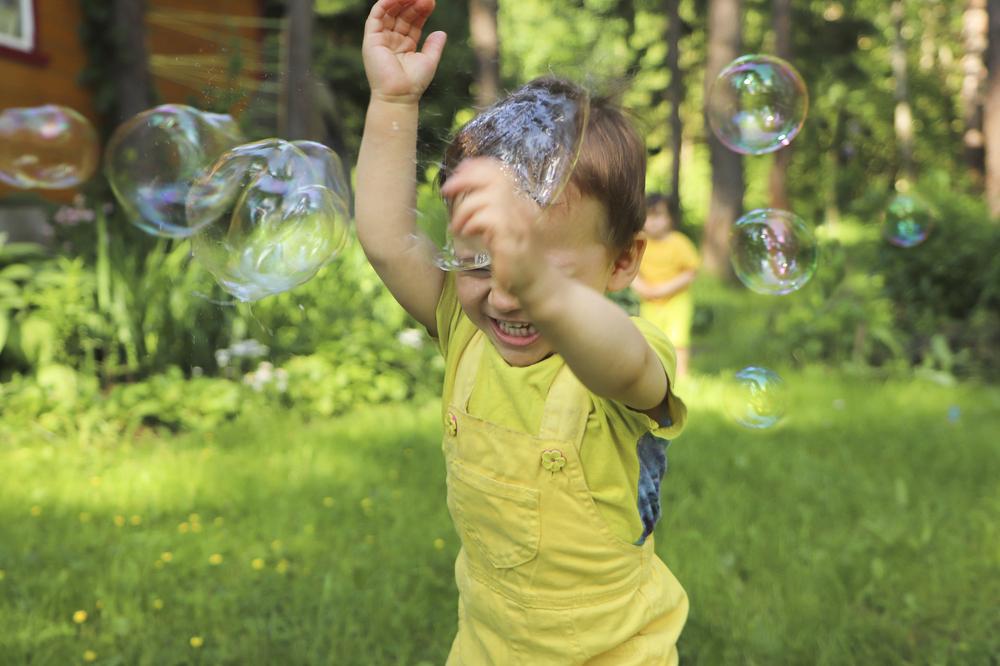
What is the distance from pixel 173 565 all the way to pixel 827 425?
12.4 ft

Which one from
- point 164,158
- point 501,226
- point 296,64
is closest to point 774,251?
point 164,158

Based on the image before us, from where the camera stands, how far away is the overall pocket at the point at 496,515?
1774mm

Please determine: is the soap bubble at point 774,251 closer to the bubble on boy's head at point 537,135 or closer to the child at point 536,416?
the child at point 536,416

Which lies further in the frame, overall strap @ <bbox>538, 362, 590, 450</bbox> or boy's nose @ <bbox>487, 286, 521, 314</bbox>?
overall strap @ <bbox>538, 362, 590, 450</bbox>

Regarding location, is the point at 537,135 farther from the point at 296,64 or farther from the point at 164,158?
the point at 296,64

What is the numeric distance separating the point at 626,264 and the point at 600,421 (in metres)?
0.29

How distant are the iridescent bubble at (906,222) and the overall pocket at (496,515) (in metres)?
3.47

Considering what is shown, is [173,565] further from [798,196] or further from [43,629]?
[798,196]

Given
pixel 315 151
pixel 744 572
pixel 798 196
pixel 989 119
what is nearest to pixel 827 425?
pixel 744 572

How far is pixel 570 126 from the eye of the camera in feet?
4.89

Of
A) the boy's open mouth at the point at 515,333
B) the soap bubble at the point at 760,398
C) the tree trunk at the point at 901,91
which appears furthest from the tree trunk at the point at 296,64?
the tree trunk at the point at 901,91

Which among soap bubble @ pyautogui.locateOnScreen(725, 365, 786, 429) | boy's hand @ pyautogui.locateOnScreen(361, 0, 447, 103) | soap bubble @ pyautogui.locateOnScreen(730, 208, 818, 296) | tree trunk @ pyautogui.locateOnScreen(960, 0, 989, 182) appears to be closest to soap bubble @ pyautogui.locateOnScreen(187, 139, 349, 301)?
boy's hand @ pyautogui.locateOnScreen(361, 0, 447, 103)

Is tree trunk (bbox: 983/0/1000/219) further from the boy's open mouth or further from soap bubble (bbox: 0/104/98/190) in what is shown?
the boy's open mouth

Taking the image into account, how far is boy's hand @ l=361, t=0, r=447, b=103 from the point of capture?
1.83 m
